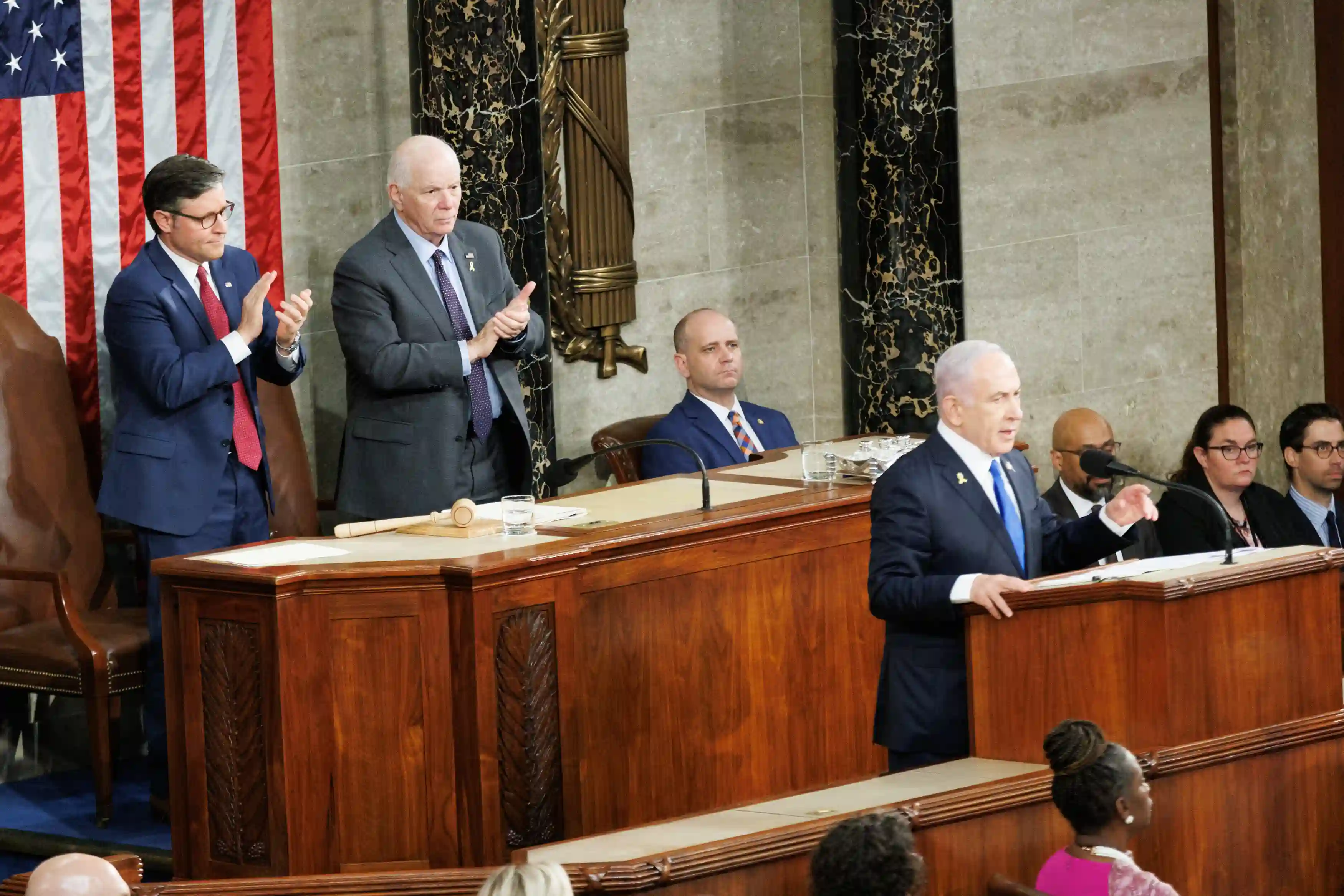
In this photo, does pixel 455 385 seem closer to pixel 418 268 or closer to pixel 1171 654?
pixel 418 268

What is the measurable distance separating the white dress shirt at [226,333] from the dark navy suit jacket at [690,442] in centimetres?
126

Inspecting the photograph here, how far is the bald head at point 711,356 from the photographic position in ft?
23.0

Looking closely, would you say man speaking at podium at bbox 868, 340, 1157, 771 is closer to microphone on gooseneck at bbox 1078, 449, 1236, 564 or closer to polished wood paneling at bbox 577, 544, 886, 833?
microphone on gooseneck at bbox 1078, 449, 1236, 564

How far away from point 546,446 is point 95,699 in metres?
2.31

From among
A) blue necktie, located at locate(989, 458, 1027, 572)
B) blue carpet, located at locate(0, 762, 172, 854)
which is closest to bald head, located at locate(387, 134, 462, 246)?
blue carpet, located at locate(0, 762, 172, 854)

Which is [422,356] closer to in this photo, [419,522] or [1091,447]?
[419,522]

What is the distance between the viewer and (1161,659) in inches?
164

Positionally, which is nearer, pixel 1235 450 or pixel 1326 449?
pixel 1235 450

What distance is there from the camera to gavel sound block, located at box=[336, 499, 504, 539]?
213 inches

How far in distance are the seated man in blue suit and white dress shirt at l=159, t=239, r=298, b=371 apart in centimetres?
132

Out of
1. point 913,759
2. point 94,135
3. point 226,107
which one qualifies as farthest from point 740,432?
point 913,759

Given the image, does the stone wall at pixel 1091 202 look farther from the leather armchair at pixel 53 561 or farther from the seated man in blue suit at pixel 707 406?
the leather armchair at pixel 53 561

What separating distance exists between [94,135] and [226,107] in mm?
532

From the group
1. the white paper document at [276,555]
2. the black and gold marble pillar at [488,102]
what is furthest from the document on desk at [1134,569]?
the black and gold marble pillar at [488,102]
